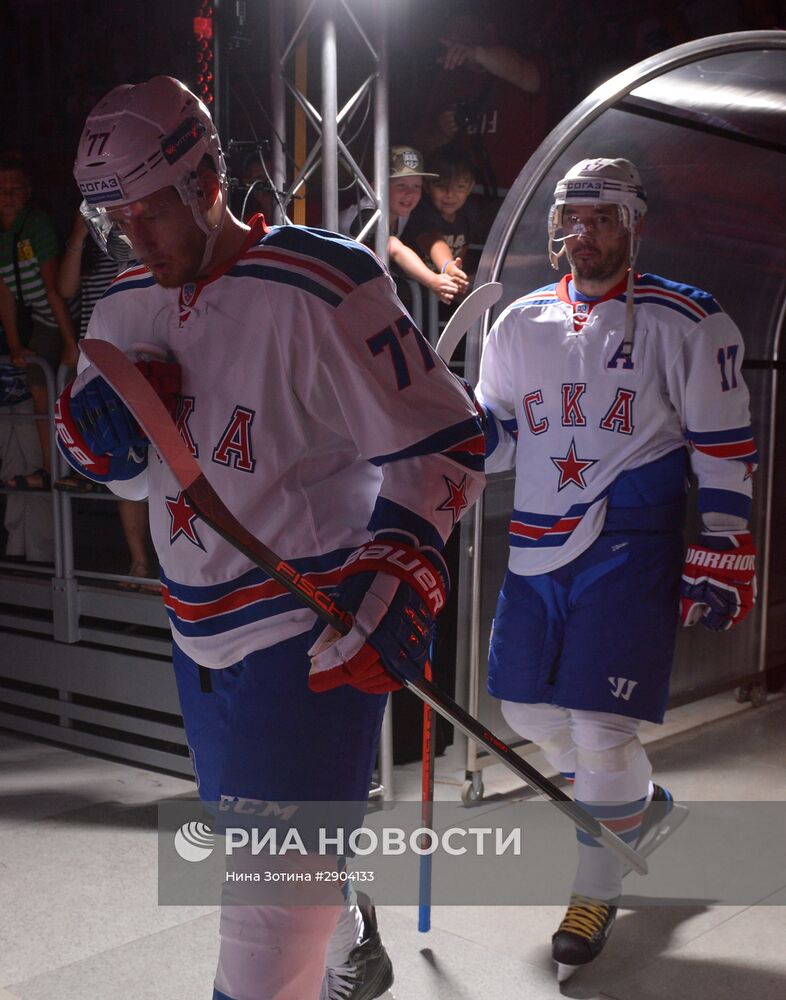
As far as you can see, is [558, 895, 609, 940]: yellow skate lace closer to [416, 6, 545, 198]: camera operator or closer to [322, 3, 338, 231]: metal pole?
[322, 3, 338, 231]: metal pole

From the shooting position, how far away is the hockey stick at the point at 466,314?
2535mm

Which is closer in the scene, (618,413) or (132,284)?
(132,284)

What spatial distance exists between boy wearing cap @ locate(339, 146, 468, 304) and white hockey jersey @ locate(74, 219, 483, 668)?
2.23 m

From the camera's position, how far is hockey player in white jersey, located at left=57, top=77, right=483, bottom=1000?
168 centimetres

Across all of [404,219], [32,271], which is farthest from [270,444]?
[32,271]

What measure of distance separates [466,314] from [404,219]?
2046 mm

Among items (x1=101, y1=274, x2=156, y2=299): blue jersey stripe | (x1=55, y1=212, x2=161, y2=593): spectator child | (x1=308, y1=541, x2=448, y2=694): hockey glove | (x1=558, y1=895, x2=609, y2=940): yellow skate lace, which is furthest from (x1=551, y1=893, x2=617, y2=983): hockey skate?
(x1=55, y1=212, x2=161, y2=593): spectator child

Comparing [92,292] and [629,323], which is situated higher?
[629,323]

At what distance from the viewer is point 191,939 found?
280 centimetres

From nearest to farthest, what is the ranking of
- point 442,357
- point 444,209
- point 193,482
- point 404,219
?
point 193,482, point 442,357, point 404,219, point 444,209

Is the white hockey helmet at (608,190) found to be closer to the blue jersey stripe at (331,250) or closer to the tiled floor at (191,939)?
the blue jersey stripe at (331,250)

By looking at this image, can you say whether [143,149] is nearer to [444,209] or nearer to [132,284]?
[132,284]

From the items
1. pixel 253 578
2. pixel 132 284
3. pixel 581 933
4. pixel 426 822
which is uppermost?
pixel 132 284

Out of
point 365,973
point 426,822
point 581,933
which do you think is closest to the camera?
point 365,973
